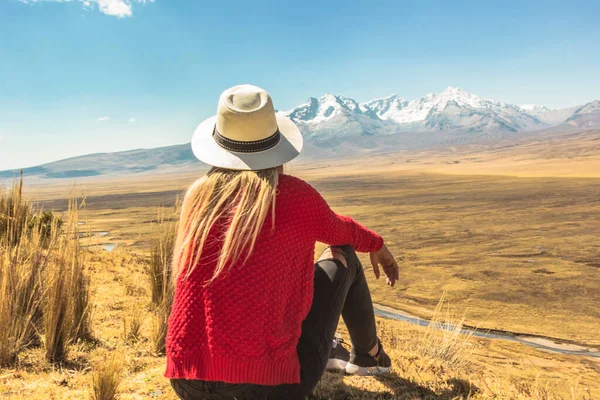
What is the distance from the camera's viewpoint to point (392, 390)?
7.83ft

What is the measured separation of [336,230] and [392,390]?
115 centimetres

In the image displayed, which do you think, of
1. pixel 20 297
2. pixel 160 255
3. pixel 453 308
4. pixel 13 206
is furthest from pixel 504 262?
pixel 20 297

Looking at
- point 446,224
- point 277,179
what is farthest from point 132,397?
point 446,224

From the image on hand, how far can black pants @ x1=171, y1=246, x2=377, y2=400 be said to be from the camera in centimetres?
153

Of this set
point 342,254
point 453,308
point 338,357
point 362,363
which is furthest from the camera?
point 453,308

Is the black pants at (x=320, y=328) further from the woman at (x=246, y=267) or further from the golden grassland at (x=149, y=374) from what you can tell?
the golden grassland at (x=149, y=374)

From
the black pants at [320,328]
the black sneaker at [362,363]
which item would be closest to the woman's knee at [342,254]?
the black pants at [320,328]

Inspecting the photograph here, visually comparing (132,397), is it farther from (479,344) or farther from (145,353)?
(479,344)

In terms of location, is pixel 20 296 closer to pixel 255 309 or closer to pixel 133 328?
pixel 133 328

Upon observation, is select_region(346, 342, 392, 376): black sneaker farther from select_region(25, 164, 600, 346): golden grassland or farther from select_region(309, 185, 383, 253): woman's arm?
select_region(25, 164, 600, 346): golden grassland

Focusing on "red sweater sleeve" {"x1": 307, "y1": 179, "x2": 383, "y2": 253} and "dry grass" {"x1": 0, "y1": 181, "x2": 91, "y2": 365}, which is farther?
"dry grass" {"x1": 0, "y1": 181, "x2": 91, "y2": 365}

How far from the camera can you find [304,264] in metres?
1.58

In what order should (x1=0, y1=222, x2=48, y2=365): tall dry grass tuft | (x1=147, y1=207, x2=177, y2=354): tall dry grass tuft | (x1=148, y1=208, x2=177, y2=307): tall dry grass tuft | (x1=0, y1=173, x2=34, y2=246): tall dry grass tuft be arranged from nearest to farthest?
(x1=0, y1=222, x2=48, y2=365): tall dry grass tuft → (x1=147, y1=207, x2=177, y2=354): tall dry grass tuft → (x1=148, y1=208, x2=177, y2=307): tall dry grass tuft → (x1=0, y1=173, x2=34, y2=246): tall dry grass tuft

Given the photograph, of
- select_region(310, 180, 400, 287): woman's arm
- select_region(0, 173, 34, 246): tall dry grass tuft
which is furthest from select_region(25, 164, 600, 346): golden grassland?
select_region(0, 173, 34, 246): tall dry grass tuft
